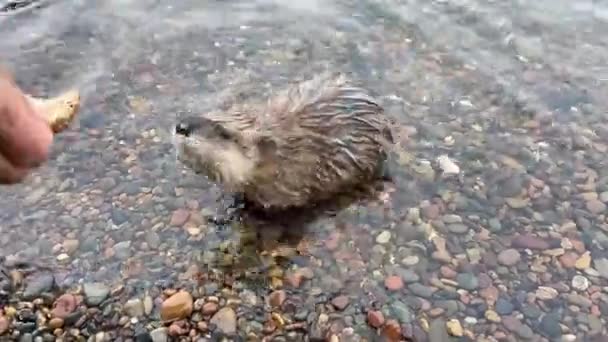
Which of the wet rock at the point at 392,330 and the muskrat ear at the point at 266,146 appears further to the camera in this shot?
the muskrat ear at the point at 266,146

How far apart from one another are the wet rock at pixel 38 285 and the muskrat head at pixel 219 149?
4.03ft

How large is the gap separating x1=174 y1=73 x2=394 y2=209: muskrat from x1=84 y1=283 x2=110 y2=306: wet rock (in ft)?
3.27

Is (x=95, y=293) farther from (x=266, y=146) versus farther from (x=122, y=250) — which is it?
(x=266, y=146)

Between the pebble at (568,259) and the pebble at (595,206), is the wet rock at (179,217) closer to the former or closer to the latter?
the pebble at (568,259)

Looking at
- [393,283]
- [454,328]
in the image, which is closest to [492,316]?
[454,328]

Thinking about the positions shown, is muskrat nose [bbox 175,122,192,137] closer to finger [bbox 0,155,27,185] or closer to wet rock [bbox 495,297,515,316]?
finger [bbox 0,155,27,185]

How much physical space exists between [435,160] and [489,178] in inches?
16.8

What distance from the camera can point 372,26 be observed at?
24.6ft

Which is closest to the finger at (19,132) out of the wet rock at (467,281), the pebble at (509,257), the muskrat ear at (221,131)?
the muskrat ear at (221,131)

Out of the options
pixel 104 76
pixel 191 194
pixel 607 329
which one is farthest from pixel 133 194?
pixel 607 329

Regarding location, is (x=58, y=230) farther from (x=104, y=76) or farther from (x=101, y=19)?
(x=101, y=19)

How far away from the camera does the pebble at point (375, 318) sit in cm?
478

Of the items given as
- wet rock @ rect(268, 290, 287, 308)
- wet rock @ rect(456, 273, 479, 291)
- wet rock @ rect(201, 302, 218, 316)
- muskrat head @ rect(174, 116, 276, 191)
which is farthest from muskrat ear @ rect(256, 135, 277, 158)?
wet rock @ rect(456, 273, 479, 291)

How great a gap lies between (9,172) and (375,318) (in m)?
2.37
